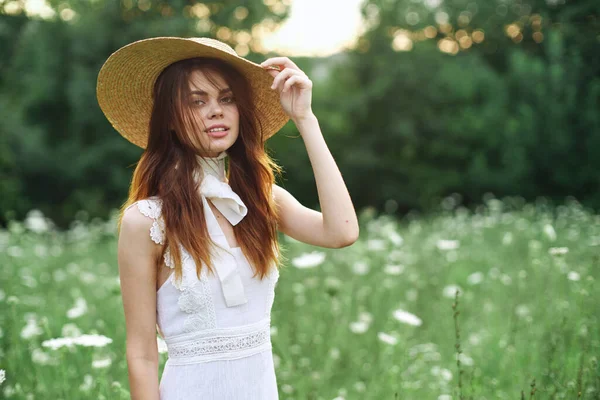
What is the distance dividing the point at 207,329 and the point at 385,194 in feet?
60.9

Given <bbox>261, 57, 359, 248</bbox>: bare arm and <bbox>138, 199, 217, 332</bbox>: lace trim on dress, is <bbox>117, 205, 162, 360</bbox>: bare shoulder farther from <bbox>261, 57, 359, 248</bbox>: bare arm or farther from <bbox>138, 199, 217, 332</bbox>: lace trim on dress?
<bbox>261, 57, 359, 248</bbox>: bare arm

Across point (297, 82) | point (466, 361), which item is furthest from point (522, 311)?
point (297, 82)

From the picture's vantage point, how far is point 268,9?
62.8 ft

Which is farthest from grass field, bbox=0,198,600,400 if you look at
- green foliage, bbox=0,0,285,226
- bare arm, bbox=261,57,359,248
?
green foliage, bbox=0,0,285,226

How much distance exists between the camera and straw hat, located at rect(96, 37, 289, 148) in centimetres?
162

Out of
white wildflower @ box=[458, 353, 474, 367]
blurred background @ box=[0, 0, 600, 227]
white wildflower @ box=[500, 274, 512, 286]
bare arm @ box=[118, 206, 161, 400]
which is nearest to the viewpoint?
bare arm @ box=[118, 206, 161, 400]

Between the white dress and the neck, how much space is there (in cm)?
16

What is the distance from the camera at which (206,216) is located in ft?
5.28

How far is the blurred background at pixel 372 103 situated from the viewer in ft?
48.8

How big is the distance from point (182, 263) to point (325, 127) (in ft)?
61.8

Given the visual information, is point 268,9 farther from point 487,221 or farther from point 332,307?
point 332,307

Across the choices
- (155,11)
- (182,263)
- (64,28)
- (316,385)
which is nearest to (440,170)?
(155,11)

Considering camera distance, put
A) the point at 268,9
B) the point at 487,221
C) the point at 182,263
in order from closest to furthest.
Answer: the point at 182,263
the point at 487,221
the point at 268,9

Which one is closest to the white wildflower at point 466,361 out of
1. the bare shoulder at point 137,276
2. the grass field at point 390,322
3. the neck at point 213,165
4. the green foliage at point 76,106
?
the grass field at point 390,322
